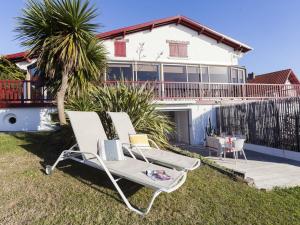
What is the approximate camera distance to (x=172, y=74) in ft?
56.6

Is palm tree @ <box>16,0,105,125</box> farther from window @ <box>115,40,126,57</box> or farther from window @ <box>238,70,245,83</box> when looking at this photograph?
window @ <box>238,70,245,83</box>

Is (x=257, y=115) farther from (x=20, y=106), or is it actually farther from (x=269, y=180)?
(x=20, y=106)

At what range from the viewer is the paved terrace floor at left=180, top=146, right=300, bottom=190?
6.04 m

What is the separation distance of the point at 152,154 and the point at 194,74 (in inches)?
494

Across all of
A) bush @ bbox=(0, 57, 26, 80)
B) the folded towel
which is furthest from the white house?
the folded towel

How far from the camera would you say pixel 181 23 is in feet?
57.6

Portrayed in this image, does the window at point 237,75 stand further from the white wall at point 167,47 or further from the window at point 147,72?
the window at point 147,72

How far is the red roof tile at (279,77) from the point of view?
84.9ft

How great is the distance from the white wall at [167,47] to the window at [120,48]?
19 centimetres

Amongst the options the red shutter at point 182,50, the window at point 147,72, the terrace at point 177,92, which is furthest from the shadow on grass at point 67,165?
the red shutter at point 182,50

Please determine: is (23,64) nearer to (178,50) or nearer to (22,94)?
(22,94)

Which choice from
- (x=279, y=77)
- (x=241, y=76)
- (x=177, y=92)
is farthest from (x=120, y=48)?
(x=279, y=77)

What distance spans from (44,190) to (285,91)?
1736 cm

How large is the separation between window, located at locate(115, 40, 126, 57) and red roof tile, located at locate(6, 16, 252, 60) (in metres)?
0.43
